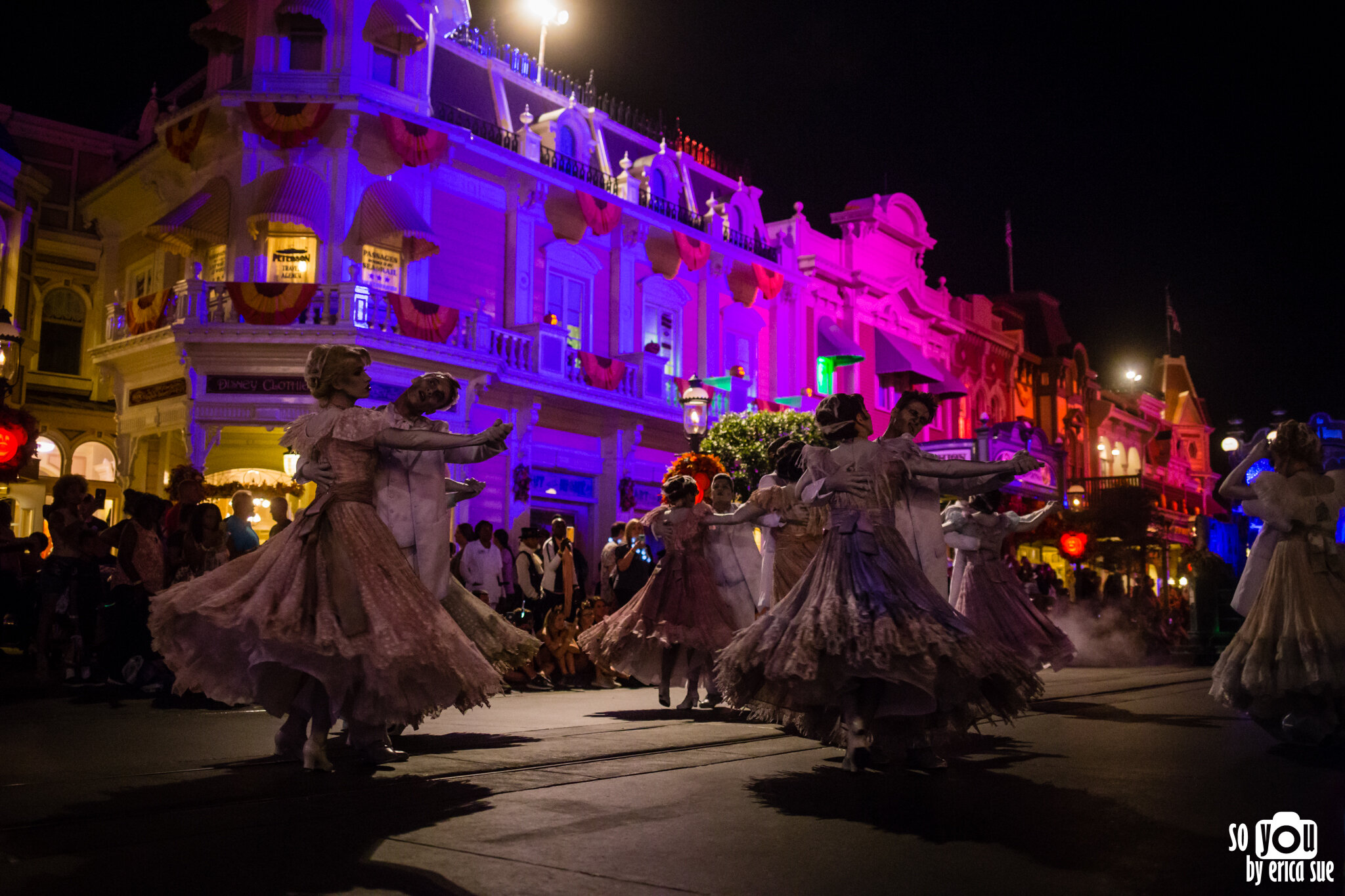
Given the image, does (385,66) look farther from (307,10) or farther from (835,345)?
(835,345)

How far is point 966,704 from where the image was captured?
5734mm

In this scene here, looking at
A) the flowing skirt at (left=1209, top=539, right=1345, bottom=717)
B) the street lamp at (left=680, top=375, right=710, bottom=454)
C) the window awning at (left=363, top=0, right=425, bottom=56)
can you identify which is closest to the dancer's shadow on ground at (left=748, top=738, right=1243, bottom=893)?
the flowing skirt at (left=1209, top=539, right=1345, bottom=717)

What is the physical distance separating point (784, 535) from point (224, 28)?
47.3 feet

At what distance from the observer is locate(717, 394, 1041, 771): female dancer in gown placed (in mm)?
5551

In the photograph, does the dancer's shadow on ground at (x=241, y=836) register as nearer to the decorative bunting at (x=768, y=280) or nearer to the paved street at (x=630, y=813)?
the paved street at (x=630, y=813)

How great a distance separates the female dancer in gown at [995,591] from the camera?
387 inches

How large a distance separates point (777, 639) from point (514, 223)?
671 inches

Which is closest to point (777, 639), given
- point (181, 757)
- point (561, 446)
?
point (181, 757)

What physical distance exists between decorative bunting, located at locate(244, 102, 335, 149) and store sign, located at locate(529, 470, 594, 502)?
7.02 metres

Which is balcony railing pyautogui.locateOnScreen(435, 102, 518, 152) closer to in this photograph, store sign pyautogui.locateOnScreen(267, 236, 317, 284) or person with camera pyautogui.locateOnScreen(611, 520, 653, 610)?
store sign pyautogui.locateOnScreen(267, 236, 317, 284)

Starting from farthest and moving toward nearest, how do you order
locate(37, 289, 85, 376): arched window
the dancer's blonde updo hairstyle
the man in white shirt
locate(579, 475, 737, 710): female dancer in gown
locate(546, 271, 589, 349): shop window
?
1. locate(546, 271, 589, 349): shop window
2. locate(37, 289, 85, 376): arched window
3. the man in white shirt
4. locate(579, 475, 737, 710): female dancer in gown
5. the dancer's blonde updo hairstyle

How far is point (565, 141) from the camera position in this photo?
23203 millimetres

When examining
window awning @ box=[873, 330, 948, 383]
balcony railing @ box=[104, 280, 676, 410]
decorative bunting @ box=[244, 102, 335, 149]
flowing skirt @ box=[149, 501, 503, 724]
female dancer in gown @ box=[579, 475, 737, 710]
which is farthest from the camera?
window awning @ box=[873, 330, 948, 383]

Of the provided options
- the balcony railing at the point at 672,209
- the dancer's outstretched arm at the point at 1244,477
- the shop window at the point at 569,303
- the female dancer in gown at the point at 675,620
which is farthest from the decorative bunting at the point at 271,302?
the dancer's outstretched arm at the point at 1244,477
